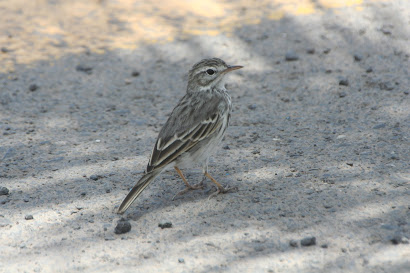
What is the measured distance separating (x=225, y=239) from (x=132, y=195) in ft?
3.24

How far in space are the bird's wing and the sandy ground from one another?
500 mm

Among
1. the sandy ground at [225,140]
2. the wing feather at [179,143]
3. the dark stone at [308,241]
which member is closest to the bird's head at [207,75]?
the wing feather at [179,143]

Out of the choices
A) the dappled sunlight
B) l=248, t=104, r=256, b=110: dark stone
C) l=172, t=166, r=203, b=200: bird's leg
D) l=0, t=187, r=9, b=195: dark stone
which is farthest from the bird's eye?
the dappled sunlight

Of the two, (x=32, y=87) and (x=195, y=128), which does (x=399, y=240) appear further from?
(x=32, y=87)

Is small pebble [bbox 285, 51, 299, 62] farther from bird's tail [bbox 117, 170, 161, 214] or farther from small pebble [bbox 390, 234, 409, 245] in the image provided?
small pebble [bbox 390, 234, 409, 245]

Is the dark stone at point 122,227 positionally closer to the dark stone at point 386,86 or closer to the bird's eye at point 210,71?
the bird's eye at point 210,71

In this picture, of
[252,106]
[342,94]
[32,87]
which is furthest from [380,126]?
[32,87]

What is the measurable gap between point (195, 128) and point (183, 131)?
0.44ft

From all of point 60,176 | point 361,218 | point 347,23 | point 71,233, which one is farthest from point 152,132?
point 347,23

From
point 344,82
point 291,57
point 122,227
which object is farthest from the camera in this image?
point 291,57

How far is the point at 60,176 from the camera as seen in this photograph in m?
5.84

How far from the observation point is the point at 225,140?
6594 millimetres

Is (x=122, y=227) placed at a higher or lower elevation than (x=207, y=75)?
lower

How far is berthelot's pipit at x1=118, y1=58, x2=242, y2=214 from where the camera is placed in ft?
16.7
